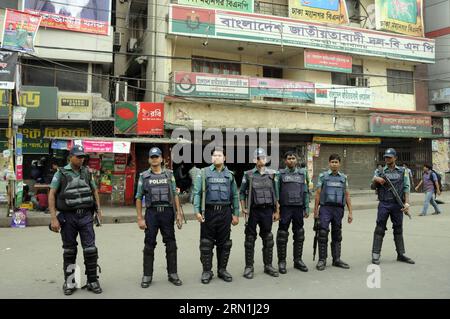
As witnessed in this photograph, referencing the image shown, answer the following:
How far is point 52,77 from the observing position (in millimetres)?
15844

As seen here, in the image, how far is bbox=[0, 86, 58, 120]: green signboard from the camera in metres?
14.2

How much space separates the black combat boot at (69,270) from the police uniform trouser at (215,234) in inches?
64.4

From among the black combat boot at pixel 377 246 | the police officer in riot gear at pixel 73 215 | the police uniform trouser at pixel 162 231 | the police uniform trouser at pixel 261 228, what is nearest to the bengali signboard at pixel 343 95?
the black combat boot at pixel 377 246

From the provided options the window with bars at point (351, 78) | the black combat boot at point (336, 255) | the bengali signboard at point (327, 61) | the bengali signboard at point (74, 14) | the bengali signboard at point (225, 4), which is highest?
the bengali signboard at point (225, 4)

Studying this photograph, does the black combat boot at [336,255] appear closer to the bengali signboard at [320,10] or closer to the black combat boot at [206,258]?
the black combat boot at [206,258]

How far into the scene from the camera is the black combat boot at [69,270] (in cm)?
505

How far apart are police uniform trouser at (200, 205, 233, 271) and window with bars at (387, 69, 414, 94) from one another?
18.0 metres

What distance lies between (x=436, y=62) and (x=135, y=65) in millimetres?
16874

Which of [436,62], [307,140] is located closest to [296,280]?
[307,140]

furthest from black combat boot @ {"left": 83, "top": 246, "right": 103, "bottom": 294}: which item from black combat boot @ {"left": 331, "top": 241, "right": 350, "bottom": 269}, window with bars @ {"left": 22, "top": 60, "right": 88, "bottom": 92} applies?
window with bars @ {"left": 22, "top": 60, "right": 88, "bottom": 92}

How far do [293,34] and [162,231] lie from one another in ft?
48.6

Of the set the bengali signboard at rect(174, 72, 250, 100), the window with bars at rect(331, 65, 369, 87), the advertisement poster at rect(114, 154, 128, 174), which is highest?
the window with bars at rect(331, 65, 369, 87)

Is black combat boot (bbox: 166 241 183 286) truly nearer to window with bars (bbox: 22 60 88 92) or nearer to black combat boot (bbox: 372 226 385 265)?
black combat boot (bbox: 372 226 385 265)

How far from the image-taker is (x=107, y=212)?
13.5 m
